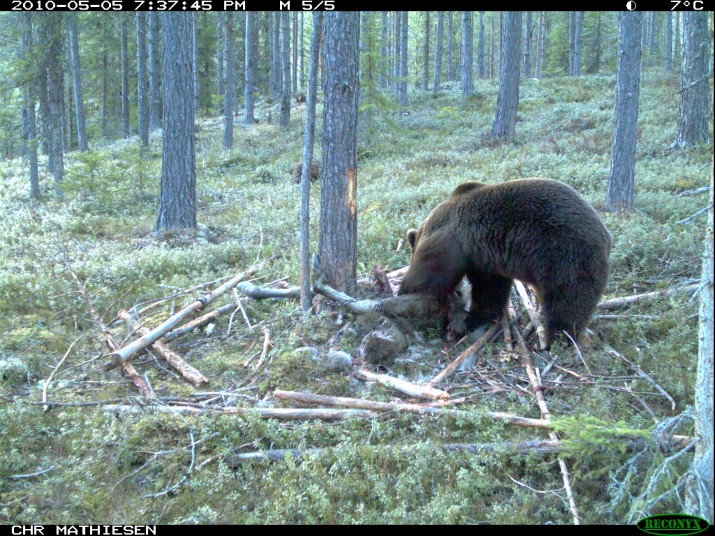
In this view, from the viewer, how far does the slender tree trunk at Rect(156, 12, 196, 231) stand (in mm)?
12070

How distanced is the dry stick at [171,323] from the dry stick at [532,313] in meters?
4.24

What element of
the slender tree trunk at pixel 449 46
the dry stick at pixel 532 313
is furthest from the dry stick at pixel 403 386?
the slender tree trunk at pixel 449 46

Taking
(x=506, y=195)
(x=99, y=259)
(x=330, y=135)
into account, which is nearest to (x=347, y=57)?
(x=330, y=135)

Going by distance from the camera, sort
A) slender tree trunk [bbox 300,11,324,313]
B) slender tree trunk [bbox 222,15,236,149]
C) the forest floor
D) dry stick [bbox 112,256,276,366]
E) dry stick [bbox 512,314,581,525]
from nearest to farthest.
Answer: dry stick [bbox 512,314,581,525] < the forest floor < dry stick [bbox 112,256,276,366] < slender tree trunk [bbox 300,11,324,313] < slender tree trunk [bbox 222,15,236,149]

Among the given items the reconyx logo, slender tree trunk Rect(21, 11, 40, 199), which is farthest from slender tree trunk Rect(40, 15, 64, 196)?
the reconyx logo

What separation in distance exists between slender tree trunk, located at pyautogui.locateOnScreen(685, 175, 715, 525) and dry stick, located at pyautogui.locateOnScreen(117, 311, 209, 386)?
4685 millimetres

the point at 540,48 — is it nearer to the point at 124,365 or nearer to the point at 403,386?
the point at 403,386

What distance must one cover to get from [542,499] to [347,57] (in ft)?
17.0

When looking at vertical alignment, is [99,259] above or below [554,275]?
below

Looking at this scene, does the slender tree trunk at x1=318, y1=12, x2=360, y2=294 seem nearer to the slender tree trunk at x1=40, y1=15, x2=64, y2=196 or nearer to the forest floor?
the forest floor

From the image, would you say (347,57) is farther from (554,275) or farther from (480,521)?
(480,521)

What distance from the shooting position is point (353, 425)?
494cm

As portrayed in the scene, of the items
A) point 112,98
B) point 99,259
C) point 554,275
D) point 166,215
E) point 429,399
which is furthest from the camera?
point 112,98

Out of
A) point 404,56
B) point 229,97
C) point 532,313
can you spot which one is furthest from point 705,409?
point 404,56
